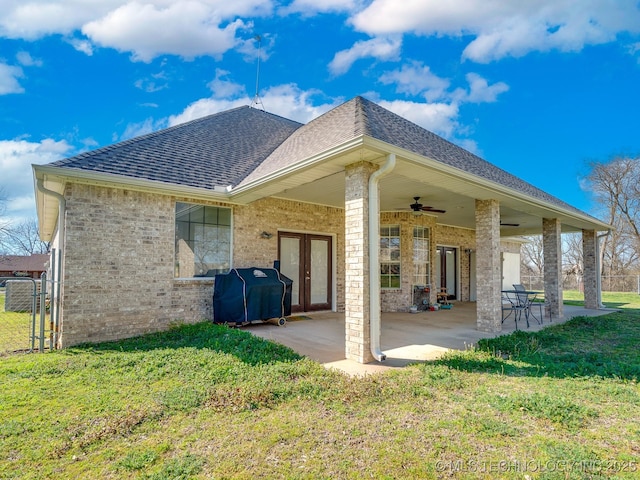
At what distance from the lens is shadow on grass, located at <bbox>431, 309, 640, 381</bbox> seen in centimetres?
489

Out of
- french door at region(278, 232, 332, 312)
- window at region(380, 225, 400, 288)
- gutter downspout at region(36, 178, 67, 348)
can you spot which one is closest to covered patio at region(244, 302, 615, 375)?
french door at region(278, 232, 332, 312)

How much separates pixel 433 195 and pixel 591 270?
776cm

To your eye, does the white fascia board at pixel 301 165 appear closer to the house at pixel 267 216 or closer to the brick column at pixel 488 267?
the house at pixel 267 216

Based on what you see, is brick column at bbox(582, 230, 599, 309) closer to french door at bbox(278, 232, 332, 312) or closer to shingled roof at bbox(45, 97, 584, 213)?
shingled roof at bbox(45, 97, 584, 213)

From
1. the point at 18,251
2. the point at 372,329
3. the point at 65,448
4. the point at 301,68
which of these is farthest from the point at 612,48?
the point at 18,251

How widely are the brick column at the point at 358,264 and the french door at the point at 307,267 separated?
14.0ft

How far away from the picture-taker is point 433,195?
8820 mm

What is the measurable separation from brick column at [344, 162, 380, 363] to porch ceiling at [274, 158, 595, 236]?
2.36 feet

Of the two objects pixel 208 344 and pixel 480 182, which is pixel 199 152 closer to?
pixel 208 344

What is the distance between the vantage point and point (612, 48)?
11945 mm

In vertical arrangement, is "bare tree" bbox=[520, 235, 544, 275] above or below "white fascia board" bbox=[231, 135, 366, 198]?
below

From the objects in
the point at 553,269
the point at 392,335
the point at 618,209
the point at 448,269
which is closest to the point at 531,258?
A: the point at 618,209

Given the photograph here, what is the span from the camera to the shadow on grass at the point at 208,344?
17.1 ft

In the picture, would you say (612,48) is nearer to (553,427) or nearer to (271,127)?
(271,127)
